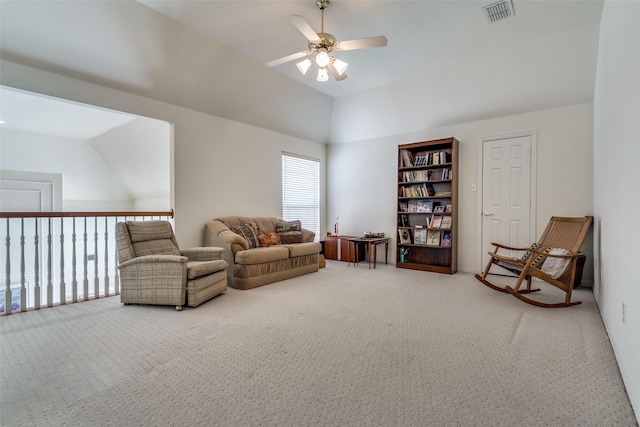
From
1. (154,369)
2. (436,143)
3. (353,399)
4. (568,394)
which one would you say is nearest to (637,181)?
(568,394)

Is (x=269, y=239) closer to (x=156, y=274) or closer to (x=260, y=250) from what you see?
(x=260, y=250)

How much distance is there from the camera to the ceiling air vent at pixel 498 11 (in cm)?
312

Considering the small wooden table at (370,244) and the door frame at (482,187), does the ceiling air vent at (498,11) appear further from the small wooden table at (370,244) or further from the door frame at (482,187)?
the small wooden table at (370,244)

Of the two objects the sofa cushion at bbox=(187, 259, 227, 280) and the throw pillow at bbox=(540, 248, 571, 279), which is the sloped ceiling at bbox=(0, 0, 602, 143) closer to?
the throw pillow at bbox=(540, 248, 571, 279)

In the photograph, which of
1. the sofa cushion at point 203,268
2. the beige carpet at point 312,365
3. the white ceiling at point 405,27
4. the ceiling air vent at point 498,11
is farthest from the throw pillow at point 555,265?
the sofa cushion at point 203,268

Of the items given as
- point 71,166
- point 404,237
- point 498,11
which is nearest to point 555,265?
point 404,237

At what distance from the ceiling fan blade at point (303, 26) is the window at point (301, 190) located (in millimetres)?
3152

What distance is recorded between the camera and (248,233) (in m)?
4.58

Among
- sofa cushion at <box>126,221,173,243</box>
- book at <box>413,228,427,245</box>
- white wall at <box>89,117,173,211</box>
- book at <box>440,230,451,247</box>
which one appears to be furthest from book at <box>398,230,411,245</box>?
white wall at <box>89,117,173,211</box>

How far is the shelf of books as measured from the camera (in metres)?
4.95

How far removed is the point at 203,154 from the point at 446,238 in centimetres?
412

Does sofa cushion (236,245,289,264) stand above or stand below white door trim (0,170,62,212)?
below

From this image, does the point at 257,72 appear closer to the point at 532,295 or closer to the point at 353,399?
the point at 353,399

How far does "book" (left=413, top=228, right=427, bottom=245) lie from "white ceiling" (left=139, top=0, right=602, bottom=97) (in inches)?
103
